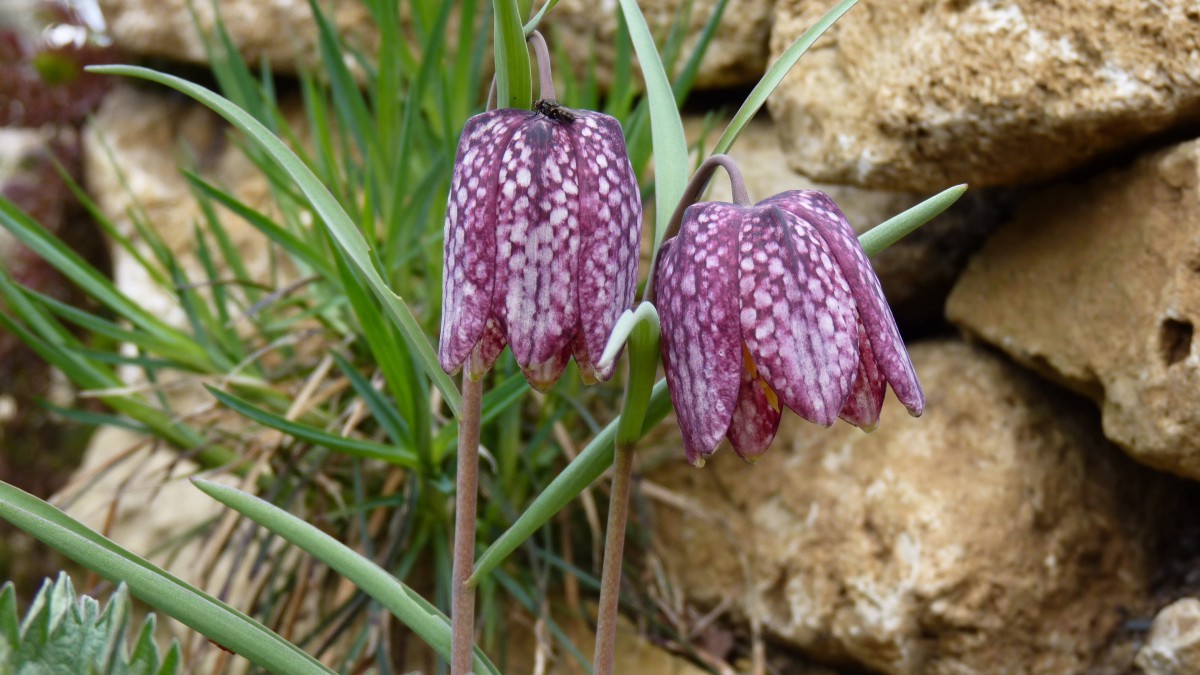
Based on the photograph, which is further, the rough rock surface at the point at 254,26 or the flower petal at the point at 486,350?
the rough rock surface at the point at 254,26

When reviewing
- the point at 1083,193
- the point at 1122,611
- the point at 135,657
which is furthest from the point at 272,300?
the point at 1122,611

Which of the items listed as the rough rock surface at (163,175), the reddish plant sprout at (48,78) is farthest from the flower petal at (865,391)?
the reddish plant sprout at (48,78)

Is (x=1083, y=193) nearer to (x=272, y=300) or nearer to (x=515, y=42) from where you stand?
(x=515, y=42)

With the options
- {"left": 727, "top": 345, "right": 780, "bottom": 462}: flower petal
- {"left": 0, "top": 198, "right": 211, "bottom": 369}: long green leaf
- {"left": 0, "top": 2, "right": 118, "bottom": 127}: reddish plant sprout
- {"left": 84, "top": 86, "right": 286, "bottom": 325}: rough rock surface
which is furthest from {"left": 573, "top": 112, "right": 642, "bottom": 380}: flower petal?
{"left": 0, "top": 2, "right": 118, "bottom": 127}: reddish plant sprout

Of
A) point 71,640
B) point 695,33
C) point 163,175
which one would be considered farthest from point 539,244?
point 163,175

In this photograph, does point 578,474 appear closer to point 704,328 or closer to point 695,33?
point 704,328

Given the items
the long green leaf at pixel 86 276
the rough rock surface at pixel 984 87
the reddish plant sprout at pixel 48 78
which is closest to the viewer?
the rough rock surface at pixel 984 87

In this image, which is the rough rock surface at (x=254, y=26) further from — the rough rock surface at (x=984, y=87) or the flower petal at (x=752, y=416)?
the flower petal at (x=752, y=416)
